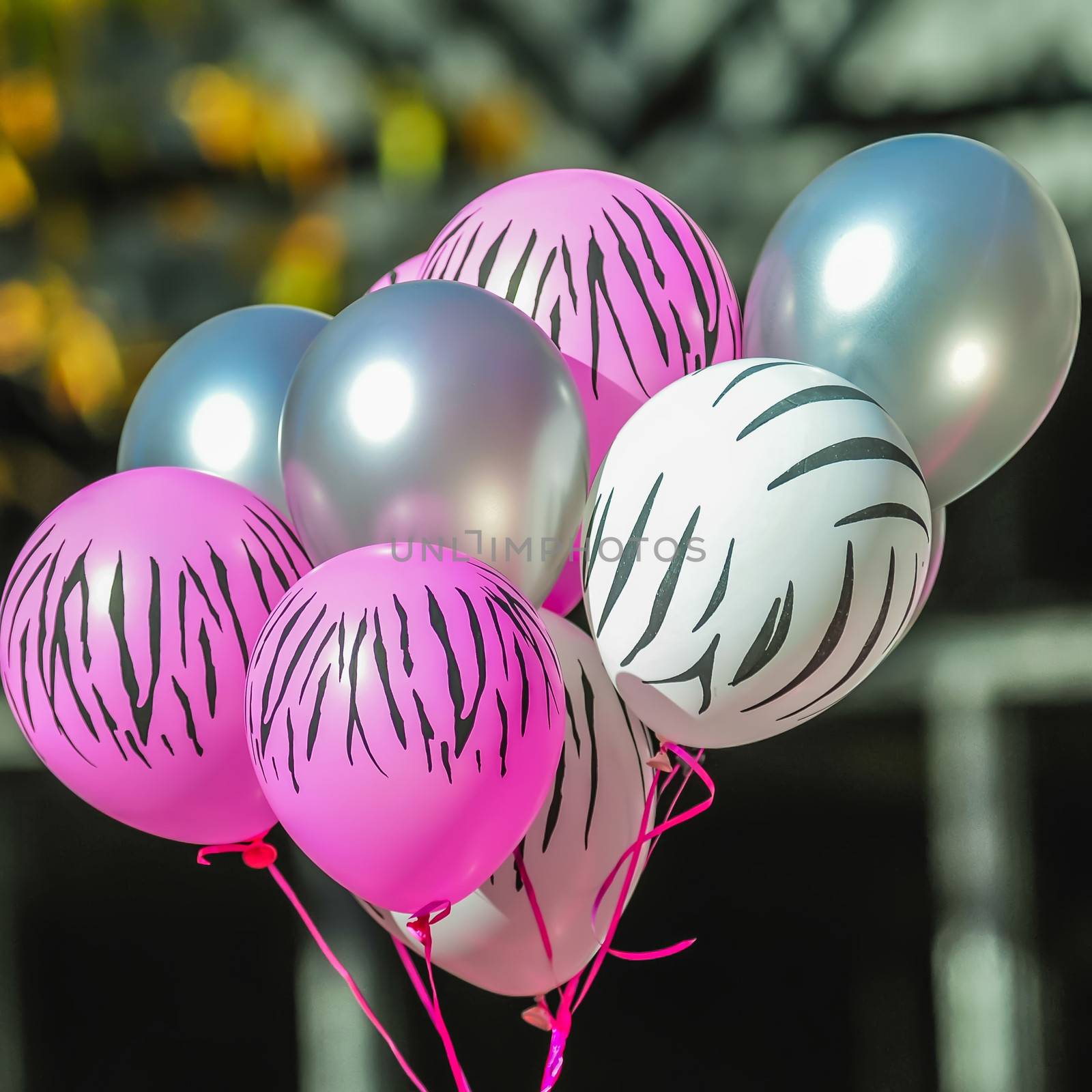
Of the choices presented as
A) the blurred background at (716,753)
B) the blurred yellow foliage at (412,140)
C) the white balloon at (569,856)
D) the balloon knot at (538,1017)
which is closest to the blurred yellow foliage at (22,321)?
the blurred background at (716,753)

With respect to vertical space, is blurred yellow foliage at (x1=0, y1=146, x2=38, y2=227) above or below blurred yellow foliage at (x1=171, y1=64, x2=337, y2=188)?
below

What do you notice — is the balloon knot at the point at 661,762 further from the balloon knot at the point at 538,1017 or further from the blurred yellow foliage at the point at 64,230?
the blurred yellow foliage at the point at 64,230

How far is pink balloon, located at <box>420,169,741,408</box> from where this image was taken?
0.85 m

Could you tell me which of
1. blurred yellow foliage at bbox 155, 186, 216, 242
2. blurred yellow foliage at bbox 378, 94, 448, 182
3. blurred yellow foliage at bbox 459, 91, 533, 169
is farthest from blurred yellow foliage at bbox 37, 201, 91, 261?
blurred yellow foliage at bbox 459, 91, 533, 169

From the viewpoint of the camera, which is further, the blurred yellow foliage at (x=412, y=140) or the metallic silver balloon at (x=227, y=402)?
the blurred yellow foliage at (x=412, y=140)

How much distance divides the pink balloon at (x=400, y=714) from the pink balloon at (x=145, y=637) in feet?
0.22

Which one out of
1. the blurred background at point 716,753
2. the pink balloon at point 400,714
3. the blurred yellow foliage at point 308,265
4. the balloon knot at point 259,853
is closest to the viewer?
the pink balloon at point 400,714

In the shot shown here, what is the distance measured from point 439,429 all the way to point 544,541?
0.37 feet

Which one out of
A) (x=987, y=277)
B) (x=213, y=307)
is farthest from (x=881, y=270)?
(x=213, y=307)

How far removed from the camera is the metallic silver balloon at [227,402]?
96 centimetres

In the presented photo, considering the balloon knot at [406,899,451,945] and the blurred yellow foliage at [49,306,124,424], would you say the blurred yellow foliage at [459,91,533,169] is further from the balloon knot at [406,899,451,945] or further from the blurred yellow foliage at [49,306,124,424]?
the balloon knot at [406,899,451,945]

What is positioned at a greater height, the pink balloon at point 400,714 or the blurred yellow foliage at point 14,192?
the blurred yellow foliage at point 14,192

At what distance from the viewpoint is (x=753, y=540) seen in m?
0.69

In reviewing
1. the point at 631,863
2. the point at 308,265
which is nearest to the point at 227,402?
the point at 631,863
